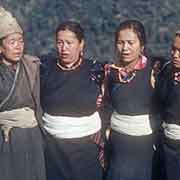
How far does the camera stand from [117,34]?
3.69 metres

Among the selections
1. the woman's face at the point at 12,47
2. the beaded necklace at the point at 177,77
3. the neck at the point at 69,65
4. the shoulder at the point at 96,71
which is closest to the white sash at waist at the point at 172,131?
the beaded necklace at the point at 177,77

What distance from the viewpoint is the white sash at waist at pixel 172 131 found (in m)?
3.60

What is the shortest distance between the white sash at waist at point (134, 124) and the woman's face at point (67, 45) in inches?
17.7

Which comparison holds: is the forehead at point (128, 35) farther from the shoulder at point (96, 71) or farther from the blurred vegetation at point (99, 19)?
the blurred vegetation at point (99, 19)

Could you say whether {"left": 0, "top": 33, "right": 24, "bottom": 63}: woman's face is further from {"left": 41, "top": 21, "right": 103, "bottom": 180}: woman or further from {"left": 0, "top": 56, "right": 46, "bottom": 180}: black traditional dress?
{"left": 41, "top": 21, "right": 103, "bottom": 180}: woman

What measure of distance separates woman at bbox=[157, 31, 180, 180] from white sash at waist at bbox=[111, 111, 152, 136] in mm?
112

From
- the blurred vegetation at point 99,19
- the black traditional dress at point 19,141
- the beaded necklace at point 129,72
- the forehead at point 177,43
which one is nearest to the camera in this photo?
the forehead at point 177,43

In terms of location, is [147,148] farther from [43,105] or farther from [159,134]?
[43,105]

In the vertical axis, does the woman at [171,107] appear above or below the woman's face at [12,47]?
below

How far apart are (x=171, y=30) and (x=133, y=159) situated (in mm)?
1560

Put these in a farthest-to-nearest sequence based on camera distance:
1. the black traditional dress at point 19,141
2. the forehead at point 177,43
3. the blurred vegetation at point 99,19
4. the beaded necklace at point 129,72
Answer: the blurred vegetation at point 99,19
the beaded necklace at point 129,72
the black traditional dress at point 19,141
the forehead at point 177,43

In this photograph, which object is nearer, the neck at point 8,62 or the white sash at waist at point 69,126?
the neck at point 8,62

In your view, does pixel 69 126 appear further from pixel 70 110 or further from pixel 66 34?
pixel 66 34

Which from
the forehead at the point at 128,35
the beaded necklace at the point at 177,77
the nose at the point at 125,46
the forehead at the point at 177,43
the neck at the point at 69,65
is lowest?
the beaded necklace at the point at 177,77
